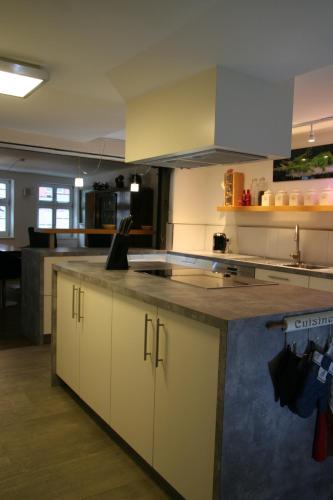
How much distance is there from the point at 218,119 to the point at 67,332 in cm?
169

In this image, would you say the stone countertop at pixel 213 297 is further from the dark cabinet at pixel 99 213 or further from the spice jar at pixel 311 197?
the dark cabinet at pixel 99 213

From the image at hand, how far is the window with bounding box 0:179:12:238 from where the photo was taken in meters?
9.02

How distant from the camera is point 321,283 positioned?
3359 mm

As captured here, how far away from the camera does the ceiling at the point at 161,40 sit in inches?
68.7

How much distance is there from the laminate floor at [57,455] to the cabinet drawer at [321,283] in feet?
6.63

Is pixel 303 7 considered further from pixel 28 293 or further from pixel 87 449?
pixel 28 293

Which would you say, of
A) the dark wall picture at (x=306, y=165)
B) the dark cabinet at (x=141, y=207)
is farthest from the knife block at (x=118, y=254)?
the dark cabinet at (x=141, y=207)

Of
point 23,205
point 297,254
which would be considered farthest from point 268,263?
point 23,205

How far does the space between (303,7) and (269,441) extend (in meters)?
1.72

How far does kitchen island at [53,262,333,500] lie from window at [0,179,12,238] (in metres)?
7.47

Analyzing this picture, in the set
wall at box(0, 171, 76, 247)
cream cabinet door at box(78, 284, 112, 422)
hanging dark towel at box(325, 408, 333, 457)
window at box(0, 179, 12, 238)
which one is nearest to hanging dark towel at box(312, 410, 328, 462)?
hanging dark towel at box(325, 408, 333, 457)

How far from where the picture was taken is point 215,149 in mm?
2260

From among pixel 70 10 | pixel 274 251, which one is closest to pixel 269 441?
pixel 70 10

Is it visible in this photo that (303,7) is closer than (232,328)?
No
